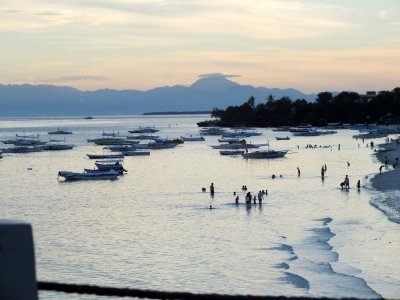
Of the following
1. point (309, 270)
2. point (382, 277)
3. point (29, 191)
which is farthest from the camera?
point (29, 191)

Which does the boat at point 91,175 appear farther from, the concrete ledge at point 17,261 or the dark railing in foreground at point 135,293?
the concrete ledge at point 17,261

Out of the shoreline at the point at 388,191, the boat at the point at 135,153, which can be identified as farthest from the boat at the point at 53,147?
the shoreline at the point at 388,191

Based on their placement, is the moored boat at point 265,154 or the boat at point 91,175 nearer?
the boat at point 91,175

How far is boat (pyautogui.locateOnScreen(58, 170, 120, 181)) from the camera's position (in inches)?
2589

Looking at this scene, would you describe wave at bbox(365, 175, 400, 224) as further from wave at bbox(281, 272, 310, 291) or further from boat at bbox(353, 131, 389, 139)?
boat at bbox(353, 131, 389, 139)

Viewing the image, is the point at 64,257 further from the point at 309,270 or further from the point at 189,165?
the point at 189,165

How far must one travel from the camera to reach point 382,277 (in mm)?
21719

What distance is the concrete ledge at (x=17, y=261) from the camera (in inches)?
88.1

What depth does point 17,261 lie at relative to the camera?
2244 mm

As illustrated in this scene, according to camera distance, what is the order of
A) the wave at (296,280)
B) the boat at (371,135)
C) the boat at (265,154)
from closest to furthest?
1. the wave at (296,280)
2. the boat at (265,154)
3. the boat at (371,135)


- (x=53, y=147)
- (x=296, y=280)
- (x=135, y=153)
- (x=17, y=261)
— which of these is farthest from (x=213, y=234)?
(x=53, y=147)

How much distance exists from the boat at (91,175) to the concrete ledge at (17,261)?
6446 centimetres

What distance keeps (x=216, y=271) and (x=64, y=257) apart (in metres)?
6.99

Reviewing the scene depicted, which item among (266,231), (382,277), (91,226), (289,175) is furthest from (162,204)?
(382,277)
